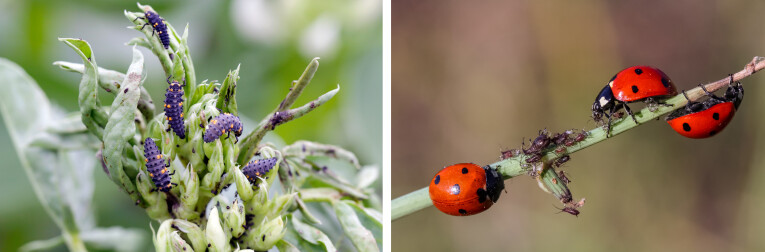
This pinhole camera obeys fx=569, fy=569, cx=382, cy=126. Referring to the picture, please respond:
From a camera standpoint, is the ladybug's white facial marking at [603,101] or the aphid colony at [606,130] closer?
the aphid colony at [606,130]

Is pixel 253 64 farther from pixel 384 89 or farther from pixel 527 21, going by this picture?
pixel 527 21

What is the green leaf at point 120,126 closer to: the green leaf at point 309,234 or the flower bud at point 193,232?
the flower bud at point 193,232

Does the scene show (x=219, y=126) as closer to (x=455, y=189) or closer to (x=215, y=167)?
(x=215, y=167)

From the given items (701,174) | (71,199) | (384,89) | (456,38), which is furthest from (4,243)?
(701,174)

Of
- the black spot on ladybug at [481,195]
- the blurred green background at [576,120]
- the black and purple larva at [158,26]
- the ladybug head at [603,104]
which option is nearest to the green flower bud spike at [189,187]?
the black and purple larva at [158,26]

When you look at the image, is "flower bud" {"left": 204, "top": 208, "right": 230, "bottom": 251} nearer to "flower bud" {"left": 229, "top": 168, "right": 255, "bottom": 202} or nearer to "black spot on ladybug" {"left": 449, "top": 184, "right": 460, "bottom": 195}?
"flower bud" {"left": 229, "top": 168, "right": 255, "bottom": 202}

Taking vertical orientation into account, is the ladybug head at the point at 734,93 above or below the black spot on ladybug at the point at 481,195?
above

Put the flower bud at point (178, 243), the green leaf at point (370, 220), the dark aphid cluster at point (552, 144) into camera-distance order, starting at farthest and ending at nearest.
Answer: the green leaf at point (370, 220) < the dark aphid cluster at point (552, 144) < the flower bud at point (178, 243)
